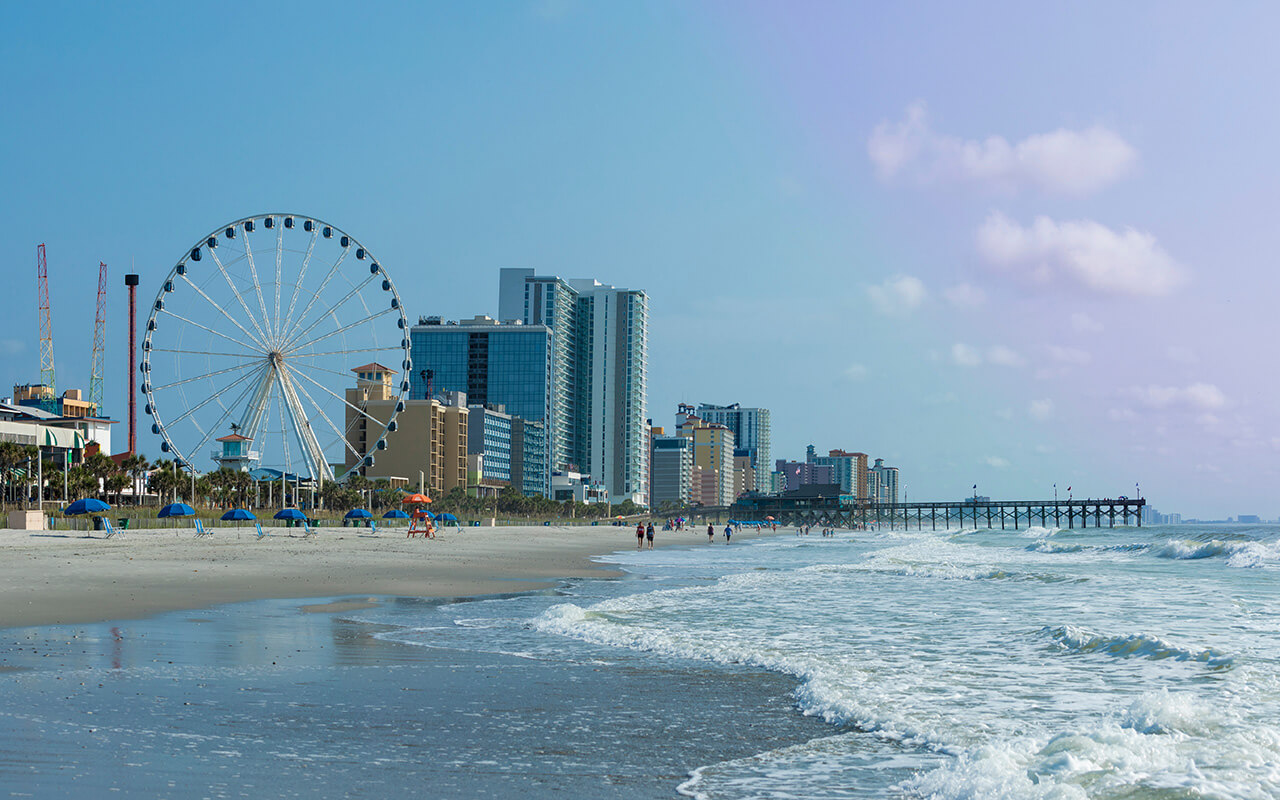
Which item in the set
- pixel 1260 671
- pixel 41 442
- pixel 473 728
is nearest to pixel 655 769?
pixel 473 728

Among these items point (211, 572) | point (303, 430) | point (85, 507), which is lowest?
point (211, 572)

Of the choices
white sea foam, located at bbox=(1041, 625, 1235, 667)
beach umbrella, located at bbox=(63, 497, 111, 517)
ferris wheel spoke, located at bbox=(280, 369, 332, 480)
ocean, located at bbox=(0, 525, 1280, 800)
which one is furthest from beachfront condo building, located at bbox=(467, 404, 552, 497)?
white sea foam, located at bbox=(1041, 625, 1235, 667)

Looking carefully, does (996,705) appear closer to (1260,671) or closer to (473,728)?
(1260,671)

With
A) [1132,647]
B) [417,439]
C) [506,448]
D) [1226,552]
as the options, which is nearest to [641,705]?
[1132,647]

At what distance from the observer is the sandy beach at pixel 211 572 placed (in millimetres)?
18234

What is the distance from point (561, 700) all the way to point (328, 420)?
59421mm

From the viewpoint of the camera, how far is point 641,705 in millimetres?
9914

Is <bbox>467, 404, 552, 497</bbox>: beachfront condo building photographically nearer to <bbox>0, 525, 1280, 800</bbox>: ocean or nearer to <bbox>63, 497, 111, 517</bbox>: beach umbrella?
<bbox>63, 497, 111, 517</bbox>: beach umbrella

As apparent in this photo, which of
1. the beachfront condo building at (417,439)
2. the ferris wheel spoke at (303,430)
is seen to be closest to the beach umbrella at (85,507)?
the ferris wheel spoke at (303,430)

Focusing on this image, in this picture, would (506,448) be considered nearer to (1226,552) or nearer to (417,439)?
(417,439)

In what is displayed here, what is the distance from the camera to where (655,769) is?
24.2 ft

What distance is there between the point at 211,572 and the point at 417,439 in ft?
445

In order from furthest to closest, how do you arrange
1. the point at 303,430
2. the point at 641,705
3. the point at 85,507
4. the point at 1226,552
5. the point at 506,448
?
the point at 506,448 → the point at 303,430 → the point at 1226,552 → the point at 85,507 → the point at 641,705

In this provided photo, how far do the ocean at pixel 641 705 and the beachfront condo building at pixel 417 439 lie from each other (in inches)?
5580
